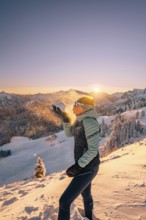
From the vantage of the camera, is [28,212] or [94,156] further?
[28,212]

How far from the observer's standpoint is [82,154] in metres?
4.27

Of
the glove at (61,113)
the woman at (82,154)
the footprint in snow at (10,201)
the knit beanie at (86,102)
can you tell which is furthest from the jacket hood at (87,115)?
the footprint in snow at (10,201)

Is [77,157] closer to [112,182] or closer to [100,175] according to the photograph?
[112,182]

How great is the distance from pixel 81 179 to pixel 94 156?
40cm

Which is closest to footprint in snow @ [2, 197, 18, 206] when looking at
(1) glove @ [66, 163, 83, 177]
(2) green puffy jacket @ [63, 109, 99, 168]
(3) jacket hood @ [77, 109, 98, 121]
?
(1) glove @ [66, 163, 83, 177]

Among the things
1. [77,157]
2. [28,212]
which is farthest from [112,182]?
[77,157]

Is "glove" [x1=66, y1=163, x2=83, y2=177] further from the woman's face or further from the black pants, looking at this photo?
the woman's face

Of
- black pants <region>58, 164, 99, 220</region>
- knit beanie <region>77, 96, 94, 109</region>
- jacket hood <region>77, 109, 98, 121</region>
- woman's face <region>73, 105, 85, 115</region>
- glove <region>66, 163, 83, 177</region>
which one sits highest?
knit beanie <region>77, 96, 94, 109</region>

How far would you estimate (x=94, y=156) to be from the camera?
4207 mm

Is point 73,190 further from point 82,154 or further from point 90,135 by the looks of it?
point 90,135

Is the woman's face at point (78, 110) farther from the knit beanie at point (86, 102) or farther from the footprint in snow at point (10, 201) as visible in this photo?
the footprint in snow at point (10, 201)

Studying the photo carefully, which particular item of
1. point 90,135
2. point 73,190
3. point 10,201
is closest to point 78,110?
point 90,135

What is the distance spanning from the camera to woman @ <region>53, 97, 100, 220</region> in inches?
159

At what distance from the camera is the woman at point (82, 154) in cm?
404
